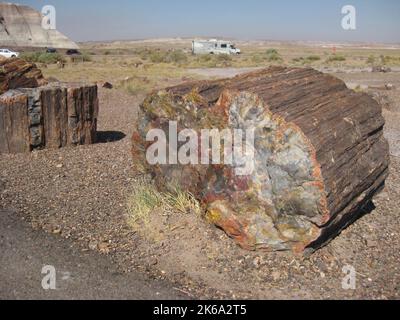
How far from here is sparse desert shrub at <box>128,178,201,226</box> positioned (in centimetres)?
550

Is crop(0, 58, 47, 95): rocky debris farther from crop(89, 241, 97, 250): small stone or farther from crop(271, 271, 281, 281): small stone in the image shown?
crop(271, 271, 281, 281): small stone

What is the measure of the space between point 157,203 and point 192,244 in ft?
2.94

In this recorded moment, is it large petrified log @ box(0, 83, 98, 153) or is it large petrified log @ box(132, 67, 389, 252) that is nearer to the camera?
large petrified log @ box(132, 67, 389, 252)

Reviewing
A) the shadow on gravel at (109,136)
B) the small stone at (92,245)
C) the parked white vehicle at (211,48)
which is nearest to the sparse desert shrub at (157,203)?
the small stone at (92,245)

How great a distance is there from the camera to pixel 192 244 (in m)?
5.02

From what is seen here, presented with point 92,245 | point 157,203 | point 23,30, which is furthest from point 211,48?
point 92,245

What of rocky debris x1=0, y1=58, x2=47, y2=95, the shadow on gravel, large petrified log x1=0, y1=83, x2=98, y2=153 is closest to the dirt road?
large petrified log x1=0, y1=83, x2=98, y2=153

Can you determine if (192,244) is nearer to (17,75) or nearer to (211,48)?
(17,75)

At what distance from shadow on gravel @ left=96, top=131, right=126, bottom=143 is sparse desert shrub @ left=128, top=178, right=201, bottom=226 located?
4.03m

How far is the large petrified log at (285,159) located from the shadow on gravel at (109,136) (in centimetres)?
430

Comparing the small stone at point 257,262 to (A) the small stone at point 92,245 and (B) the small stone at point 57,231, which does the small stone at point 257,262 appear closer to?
(A) the small stone at point 92,245

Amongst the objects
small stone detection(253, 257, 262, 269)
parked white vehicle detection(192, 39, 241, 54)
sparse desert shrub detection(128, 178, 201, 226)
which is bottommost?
small stone detection(253, 257, 262, 269)

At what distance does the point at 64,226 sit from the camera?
5.54 m
